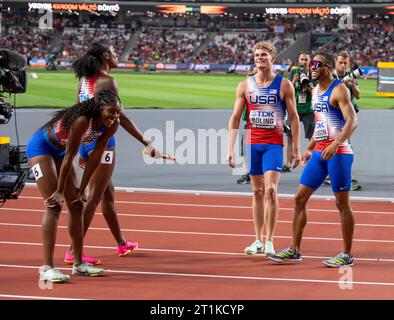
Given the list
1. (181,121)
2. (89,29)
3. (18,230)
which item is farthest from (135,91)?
(89,29)

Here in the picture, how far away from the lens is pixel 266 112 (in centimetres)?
908

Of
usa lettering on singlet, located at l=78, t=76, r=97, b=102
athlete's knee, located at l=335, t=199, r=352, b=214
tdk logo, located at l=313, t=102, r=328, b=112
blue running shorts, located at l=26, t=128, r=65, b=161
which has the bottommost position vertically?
athlete's knee, located at l=335, t=199, r=352, b=214

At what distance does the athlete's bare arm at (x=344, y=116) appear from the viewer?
8328 millimetres

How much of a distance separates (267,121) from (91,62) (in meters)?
1.90

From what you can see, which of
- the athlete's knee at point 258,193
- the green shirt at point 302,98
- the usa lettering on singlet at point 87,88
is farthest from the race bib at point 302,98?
the usa lettering on singlet at point 87,88

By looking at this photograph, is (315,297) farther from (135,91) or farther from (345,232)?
(135,91)

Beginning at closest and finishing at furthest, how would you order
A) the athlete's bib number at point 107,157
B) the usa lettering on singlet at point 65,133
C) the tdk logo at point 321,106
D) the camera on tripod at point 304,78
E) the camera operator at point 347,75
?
the usa lettering on singlet at point 65,133
the athlete's bib number at point 107,157
the tdk logo at point 321,106
the camera operator at point 347,75
the camera on tripod at point 304,78

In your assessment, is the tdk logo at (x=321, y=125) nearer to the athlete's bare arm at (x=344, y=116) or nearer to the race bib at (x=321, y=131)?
the race bib at (x=321, y=131)

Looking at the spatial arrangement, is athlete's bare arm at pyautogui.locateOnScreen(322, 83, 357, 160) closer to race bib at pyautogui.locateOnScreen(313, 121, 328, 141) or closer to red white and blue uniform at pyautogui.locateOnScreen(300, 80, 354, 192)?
red white and blue uniform at pyautogui.locateOnScreen(300, 80, 354, 192)

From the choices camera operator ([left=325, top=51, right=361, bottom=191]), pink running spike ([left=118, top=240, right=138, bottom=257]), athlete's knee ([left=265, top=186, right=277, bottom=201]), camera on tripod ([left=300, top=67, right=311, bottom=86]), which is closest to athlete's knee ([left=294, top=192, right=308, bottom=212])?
athlete's knee ([left=265, top=186, right=277, bottom=201])

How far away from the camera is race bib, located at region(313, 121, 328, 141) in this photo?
8586 mm

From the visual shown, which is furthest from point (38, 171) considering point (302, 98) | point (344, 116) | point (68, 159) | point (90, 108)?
point (302, 98)

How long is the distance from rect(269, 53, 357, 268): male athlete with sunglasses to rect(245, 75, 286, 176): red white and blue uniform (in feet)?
1.54

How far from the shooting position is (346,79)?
12.9 metres
